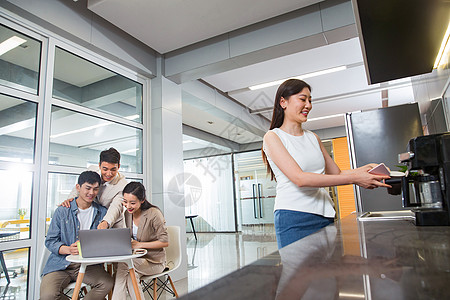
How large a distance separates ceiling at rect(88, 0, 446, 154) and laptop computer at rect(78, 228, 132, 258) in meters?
2.18

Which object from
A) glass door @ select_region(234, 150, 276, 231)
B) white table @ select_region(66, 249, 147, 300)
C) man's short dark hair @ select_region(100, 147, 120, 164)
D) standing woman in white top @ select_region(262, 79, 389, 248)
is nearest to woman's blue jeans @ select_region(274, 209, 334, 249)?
standing woman in white top @ select_region(262, 79, 389, 248)

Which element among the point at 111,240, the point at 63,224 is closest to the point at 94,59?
the point at 63,224

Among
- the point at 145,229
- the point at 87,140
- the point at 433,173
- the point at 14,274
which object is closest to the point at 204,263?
the point at 145,229

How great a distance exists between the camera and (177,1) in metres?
2.99

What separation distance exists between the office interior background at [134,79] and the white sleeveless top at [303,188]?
662mm

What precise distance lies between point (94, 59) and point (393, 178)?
10.7 feet

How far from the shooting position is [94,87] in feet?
11.3

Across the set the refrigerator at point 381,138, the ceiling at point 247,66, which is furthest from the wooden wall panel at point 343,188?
the refrigerator at point 381,138

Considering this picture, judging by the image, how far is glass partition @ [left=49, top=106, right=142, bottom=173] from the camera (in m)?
2.94

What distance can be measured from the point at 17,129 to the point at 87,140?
714mm

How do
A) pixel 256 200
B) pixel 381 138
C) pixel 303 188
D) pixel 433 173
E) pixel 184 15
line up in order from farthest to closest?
pixel 256 200, pixel 381 138, pixel 184 15, pixel 303 188, pixel 433 173

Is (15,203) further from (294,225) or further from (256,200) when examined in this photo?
(256,200)

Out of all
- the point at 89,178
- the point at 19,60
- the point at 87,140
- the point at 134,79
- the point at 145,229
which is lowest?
the point at 145,229

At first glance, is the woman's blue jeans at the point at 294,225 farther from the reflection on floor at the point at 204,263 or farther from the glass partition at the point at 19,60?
the glass partition at the point at 19,60
